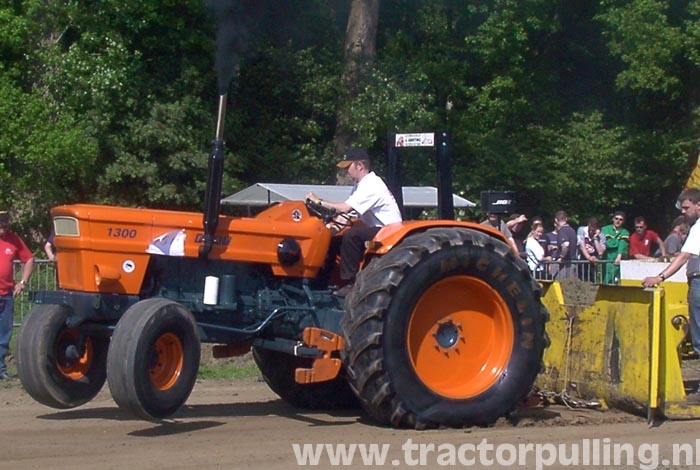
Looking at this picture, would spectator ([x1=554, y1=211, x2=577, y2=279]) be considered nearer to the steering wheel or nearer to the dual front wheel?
the steering wheel

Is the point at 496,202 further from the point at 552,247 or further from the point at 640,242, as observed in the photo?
the point at 640,242

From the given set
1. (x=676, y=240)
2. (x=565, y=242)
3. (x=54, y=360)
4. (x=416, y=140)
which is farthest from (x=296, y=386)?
(x=565, y=242)

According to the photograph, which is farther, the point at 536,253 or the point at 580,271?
the point at 536,253

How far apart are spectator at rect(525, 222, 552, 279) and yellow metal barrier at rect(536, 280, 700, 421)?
582 centimetres

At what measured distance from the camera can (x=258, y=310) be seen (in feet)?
25.3

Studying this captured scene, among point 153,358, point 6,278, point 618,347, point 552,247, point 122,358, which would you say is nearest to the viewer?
point 122,358

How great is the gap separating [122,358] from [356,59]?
15128mm

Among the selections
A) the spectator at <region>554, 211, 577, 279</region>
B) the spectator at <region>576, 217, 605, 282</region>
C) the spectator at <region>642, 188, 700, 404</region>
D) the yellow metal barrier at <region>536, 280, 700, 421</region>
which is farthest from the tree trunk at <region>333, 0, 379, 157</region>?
the spectator at <region>642, 188, 700, 404</region>

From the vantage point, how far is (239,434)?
286 inches

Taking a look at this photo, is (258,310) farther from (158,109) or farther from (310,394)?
(158,109)

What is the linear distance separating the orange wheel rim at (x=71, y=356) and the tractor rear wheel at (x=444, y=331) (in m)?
1.81

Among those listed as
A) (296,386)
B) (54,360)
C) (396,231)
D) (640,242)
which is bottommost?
(296,386)

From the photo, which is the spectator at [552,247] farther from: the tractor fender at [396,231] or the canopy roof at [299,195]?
the tractor fender at [396,231]

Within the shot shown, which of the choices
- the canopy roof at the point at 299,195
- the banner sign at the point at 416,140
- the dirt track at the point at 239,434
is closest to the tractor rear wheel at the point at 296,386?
the dirt track at the point at 239,434
